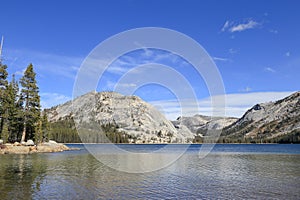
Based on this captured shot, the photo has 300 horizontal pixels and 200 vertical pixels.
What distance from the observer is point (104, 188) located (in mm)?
27578

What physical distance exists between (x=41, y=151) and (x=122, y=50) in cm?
5383

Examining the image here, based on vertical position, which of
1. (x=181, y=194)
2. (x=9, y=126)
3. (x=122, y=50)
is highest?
(x=122, y=50)

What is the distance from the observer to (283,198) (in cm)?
2430

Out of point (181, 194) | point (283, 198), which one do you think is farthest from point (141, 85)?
point (283, 198)

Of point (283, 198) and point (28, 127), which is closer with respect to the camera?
point (283, 198)

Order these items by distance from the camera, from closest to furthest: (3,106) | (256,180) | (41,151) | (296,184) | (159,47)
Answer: (296,184) → (256,180) → (159,47) → (3,106) → (41,151)

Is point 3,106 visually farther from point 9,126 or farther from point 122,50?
point 122,50

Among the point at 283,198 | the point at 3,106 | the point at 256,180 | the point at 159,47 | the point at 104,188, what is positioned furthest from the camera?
the point at 3,106

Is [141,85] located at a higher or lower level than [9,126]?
higher

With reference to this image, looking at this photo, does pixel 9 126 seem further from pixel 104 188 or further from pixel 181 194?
pixel 181 194

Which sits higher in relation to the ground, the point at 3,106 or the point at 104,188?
the point at 3,106

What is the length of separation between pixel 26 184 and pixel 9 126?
205ft

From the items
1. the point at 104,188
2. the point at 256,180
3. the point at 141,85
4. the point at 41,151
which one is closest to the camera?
the point at 104,188

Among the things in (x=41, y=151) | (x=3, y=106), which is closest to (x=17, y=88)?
(x=3, y=106)
